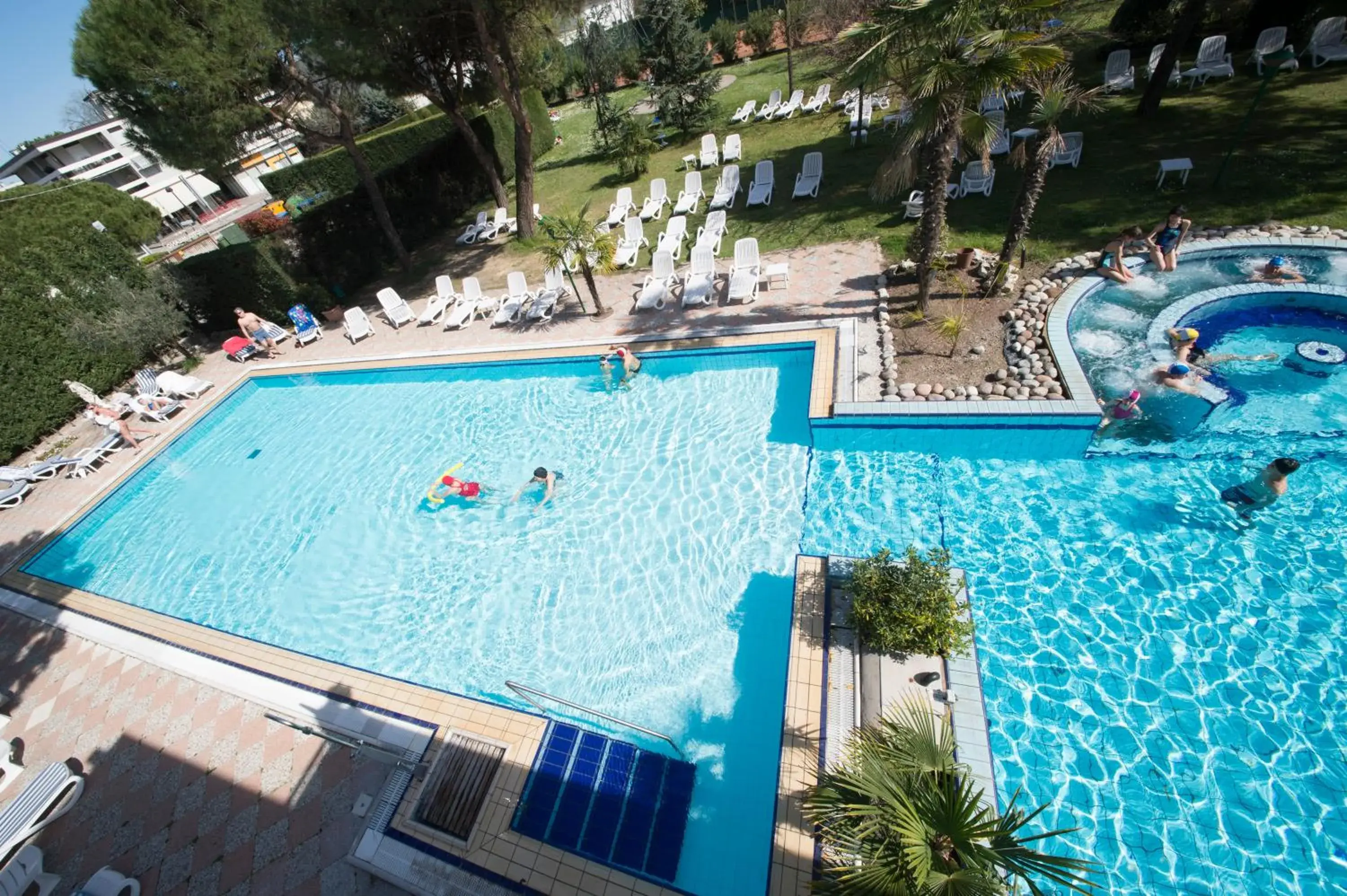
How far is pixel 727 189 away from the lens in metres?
16.2

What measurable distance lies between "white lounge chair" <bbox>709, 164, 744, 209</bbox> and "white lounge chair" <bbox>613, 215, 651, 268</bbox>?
2.40m

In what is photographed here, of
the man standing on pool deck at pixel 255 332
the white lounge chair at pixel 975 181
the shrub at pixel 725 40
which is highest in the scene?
the shrub at pixel 725 40

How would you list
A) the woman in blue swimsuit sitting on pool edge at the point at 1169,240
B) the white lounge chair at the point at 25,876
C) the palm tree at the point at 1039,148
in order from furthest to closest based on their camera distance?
the woman in blue swimsuit sitting on pool edge at the point at 1169,240, the palm tree at the point at 1039,148, the white lounge chair at the point at 25,876

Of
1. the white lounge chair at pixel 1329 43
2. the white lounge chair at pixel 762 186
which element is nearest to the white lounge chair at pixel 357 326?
the white lounge chair at pixel 762 186

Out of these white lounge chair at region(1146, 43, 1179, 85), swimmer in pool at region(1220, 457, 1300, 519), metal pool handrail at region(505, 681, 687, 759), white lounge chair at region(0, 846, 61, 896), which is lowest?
white lounge chair at region(0, 846, 61, 896)

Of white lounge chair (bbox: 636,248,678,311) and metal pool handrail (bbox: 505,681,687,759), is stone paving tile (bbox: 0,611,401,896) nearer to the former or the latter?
metal pool handrail (bbox: 505,681,687,759)

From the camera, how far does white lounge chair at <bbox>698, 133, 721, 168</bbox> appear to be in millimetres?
19094

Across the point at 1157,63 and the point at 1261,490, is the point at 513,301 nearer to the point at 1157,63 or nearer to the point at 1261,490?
the point at 1261,490

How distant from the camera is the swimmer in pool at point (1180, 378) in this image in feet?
25.6

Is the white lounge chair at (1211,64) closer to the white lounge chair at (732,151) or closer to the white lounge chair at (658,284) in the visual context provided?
the white lounge chair at (732,151)

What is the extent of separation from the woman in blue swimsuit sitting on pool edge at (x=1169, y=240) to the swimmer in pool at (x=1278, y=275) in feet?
3.94

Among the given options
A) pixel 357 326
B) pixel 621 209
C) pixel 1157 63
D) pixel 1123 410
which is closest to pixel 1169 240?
pixel 1123 410

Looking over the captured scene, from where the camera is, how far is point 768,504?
25.9 feet

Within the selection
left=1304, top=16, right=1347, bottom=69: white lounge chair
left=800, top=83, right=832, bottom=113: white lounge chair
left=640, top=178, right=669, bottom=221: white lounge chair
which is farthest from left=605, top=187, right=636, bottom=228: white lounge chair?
left=1304, top=16, right=1347, bottom=69: white lounge chair
